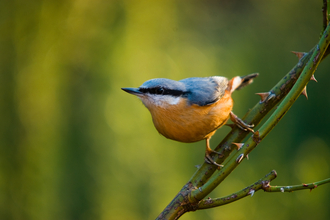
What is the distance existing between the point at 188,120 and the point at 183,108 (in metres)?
0.08

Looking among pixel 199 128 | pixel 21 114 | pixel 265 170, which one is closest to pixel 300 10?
pixel 265 170

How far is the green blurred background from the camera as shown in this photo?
7.09 ft

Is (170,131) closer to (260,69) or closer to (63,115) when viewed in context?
(63,115)

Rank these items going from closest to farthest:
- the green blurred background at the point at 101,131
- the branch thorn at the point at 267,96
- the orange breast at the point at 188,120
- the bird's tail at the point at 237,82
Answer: the branch thorn at the point at 267,96 → the orange breast at the point at 188,120 → the bird's tail at the point at 237,82 → the green blurred background at the point at 101,131

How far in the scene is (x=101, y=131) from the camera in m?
2.40

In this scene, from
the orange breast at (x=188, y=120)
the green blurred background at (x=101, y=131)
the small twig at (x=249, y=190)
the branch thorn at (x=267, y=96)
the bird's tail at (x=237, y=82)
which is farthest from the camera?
the green blurred background at (x=101, y=131)

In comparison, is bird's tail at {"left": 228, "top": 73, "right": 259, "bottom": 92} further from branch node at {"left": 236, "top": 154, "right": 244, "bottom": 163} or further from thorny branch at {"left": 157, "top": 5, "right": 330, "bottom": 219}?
branch node at {"left": 236, "top": 154, "right": 244, "bottom": 163}

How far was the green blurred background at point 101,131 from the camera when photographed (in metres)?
2.16

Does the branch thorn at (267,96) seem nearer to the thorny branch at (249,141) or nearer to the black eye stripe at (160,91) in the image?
the thorny branch at (249,141)

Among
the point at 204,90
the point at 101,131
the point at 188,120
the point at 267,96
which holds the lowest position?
the point at 101,131

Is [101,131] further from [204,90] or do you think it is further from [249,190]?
[249,190]

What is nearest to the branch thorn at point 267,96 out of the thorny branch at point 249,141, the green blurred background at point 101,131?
the thorny branch at point 249,141

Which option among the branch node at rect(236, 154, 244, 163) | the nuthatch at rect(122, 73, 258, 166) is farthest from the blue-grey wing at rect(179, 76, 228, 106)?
the branch node at rect(236, 154, 244, 163)

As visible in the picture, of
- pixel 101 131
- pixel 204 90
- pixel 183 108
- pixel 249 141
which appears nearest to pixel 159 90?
pixel 183 108
